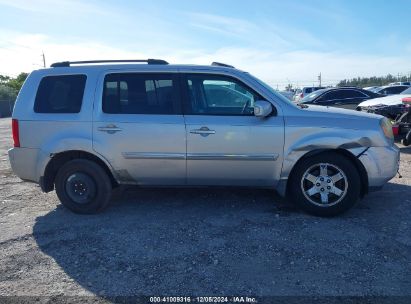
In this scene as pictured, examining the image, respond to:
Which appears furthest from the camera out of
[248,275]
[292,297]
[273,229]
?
[273,229]

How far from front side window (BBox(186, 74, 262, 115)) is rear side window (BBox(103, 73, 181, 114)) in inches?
8.5

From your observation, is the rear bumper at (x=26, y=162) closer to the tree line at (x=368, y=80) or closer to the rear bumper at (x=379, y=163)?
the rear bumper at (x=379, y=163)

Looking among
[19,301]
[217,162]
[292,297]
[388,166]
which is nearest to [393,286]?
[292,297]

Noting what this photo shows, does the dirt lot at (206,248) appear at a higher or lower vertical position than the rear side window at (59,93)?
lower

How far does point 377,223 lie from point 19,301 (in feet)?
12.7

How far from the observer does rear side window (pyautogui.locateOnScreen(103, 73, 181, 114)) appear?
15.2ft

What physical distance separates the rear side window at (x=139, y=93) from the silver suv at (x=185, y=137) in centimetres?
1

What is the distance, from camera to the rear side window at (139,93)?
4621mm

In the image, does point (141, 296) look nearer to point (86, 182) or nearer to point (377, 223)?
point (86, 182)

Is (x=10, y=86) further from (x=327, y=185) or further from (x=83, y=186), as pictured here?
(x=327, y=185)

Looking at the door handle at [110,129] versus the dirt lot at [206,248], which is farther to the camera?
the door handle at [110,129]

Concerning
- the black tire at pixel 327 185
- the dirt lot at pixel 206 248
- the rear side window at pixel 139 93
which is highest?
the rear side window at pixel 139 93

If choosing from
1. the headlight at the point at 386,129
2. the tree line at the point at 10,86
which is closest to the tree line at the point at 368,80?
the tree line at the point at 10,86

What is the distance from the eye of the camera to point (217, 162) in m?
4.57
